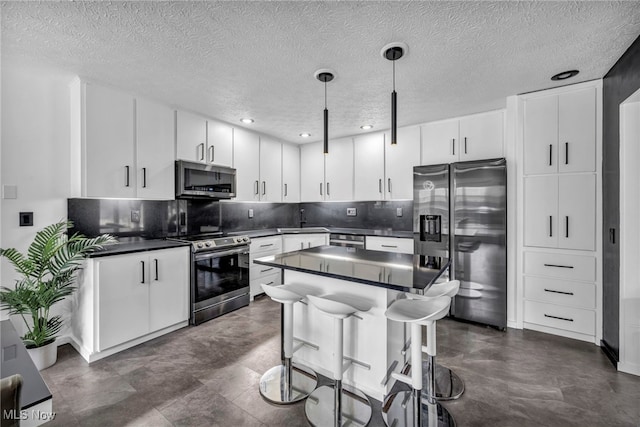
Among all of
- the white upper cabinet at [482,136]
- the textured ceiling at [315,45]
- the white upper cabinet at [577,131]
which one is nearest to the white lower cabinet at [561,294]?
the white upper cabinet at [577,131]

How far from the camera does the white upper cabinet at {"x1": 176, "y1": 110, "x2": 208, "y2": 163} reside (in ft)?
10.6

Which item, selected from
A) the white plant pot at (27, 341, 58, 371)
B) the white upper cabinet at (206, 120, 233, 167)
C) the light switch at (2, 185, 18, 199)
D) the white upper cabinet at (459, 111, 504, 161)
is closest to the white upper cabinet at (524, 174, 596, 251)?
the white upper cabinet at (459, 111, 504, 161)

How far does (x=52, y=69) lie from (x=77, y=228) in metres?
1.40

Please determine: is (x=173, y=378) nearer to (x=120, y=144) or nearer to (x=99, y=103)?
(x=120, y=144)

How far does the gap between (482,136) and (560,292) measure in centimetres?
184

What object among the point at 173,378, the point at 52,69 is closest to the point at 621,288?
the point at 173,378

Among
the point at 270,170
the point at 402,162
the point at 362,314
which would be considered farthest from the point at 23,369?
the point at 402,162

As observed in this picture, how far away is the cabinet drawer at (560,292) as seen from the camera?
267 centimetres

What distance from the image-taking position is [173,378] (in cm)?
215

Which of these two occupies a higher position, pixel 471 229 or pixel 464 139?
pixel 464 139

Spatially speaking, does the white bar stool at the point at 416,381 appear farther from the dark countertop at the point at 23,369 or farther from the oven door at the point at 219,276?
the oven door at the point at 219,276

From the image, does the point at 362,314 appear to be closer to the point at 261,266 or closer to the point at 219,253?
the point at 219,253

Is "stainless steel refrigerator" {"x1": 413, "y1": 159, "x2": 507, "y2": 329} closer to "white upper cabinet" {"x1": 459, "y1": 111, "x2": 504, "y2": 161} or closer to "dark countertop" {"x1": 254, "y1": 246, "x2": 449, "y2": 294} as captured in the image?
"white upper cabinet" {"x1": 459, "y1": 111, "x2": 504, "y2": 161}

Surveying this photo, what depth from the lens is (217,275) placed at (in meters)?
3.32
